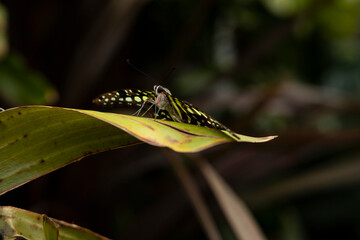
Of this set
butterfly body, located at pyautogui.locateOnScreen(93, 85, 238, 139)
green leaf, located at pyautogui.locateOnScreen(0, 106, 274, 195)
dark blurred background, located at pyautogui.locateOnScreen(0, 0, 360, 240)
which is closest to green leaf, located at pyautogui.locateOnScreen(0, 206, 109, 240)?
green leaf, located at pyautogui.locateOnScreen(0, 106, 274, 195)

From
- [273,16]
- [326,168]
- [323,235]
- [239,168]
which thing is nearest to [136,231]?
[239,168]

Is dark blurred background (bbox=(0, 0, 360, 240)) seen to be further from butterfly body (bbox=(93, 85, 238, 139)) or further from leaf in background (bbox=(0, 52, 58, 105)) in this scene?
butterfly body (bbox=(93, 85, 238, 139))

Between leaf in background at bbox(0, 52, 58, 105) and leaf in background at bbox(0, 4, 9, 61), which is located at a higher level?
leaf in background at bbox(0, 4, 9, 61)

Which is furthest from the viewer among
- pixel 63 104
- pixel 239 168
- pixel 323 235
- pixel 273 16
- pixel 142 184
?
pixel 273 16

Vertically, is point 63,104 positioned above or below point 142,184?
above

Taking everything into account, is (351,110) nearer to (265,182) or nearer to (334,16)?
(265,182)

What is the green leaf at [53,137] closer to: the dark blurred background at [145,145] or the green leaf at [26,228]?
the green leaf at [26,228]
